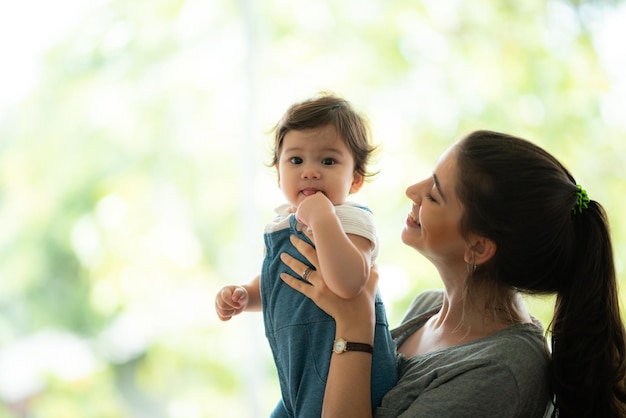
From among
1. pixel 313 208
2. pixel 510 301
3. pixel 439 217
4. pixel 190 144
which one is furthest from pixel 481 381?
pixel 190 144

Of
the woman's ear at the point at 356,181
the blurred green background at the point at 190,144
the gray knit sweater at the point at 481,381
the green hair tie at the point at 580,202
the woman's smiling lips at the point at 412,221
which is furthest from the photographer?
the blurred green background at the point at 190,144

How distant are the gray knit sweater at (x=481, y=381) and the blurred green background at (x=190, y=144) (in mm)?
1577

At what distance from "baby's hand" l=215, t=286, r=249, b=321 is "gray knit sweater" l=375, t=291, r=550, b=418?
1.38 ft

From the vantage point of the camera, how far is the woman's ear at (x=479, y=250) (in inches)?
63.5

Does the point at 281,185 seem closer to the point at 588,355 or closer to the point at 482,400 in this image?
the point at 482,400

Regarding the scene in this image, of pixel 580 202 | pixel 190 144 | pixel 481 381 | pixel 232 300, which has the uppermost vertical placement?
pixel 190 144

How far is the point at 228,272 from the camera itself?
11.6ft

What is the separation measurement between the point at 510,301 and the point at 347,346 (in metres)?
0.39

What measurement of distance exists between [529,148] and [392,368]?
0.56m

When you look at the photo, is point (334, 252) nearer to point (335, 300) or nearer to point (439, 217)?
point (335, 300)

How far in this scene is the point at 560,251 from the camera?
1581 mm

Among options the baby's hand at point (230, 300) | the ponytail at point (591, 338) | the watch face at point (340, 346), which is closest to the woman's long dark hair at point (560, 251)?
the ponytail at point (591, 338)

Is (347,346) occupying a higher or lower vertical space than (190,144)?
lower

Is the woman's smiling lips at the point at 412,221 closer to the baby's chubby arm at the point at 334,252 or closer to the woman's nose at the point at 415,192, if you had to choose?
the woman's nose at the point at 415,192
